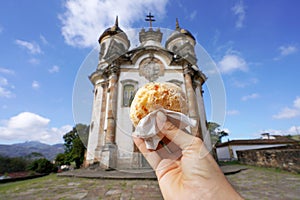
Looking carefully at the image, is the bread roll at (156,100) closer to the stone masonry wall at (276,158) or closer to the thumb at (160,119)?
the thumb at (160,119)

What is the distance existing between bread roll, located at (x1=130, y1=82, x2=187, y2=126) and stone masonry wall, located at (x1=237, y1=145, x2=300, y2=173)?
9.57m

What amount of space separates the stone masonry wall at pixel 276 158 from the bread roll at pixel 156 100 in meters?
9.57

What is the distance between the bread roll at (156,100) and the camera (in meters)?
1.18

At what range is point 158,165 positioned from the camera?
1748 mm

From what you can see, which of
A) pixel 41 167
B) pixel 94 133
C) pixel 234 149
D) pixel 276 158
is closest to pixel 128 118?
pixel 94 133

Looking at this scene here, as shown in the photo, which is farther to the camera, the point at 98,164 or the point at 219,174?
the point at 98,164

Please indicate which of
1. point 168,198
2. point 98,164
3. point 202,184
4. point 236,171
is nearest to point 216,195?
point 202,184

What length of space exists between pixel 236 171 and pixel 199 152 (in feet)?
29.8

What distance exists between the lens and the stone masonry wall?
715 cm

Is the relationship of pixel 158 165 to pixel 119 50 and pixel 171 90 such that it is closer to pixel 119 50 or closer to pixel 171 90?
pixel 171 90

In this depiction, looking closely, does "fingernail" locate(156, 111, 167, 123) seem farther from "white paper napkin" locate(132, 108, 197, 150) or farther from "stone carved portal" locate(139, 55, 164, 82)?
"stone carved portal" locate(139, 55, 164, 82)

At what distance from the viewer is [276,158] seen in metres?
8.26

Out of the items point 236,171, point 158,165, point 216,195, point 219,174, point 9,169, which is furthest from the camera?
point 9,169

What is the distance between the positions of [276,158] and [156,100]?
10.9 meters
